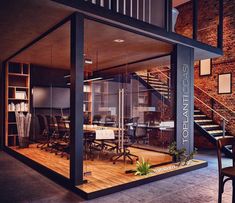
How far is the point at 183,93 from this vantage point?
5.91 meters

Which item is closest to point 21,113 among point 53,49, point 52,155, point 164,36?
point 52,155

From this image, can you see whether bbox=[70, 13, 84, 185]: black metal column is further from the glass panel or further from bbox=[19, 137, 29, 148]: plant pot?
bbox=[19, 137, 29, 148]: plant pot

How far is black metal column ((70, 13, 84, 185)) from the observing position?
3902 millimetres

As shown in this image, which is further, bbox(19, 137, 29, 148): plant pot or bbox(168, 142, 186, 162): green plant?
bbox(19, 137, 29, 148): plant pot

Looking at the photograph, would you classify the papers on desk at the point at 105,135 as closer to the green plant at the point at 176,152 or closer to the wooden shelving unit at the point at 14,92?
the green plant at the point at 176,152

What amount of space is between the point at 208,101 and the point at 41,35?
635 centimetres

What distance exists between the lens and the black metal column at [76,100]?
390cm

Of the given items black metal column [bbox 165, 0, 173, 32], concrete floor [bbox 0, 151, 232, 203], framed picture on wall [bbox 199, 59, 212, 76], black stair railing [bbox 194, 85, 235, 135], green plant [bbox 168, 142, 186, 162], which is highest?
black metal column [bbox 165, 0, 173, 32]

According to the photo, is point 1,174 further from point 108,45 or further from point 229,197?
point 229,197

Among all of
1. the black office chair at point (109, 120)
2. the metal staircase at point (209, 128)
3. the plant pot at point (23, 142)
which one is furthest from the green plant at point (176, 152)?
the plant pot at point (23, 142)

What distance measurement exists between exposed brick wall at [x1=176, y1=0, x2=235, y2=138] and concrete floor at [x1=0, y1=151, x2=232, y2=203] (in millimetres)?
3879

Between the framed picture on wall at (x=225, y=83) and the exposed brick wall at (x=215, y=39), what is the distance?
0.10 meters

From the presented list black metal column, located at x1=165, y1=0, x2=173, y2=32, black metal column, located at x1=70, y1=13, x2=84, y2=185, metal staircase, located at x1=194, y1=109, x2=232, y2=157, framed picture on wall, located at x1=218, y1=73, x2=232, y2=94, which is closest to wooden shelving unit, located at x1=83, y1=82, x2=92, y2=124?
metal staircase, located at x1=194, y1=109, x2=232, y2=157

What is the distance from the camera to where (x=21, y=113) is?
7.36 m
